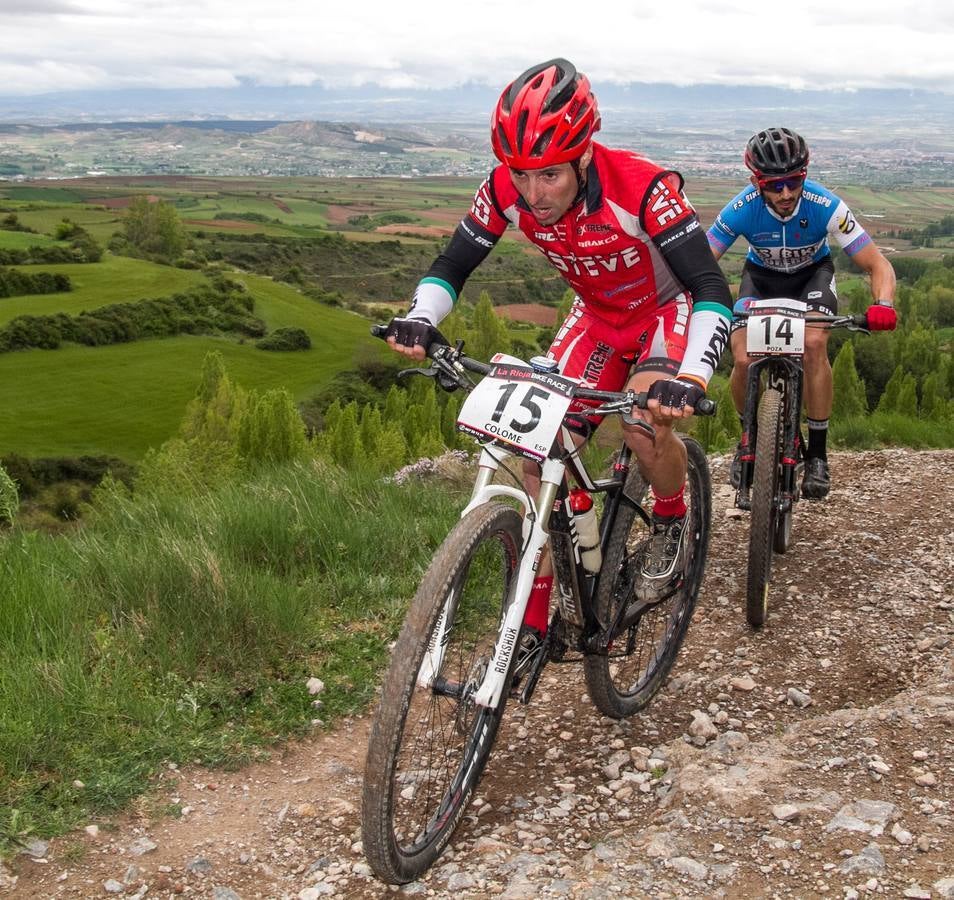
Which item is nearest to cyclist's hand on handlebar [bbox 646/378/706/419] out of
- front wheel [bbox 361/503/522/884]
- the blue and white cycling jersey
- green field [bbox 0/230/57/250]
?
front wheel [bbox 361/503/522/884]

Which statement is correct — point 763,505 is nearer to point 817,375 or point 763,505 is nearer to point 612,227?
point 817,375

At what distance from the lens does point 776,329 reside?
634 cm

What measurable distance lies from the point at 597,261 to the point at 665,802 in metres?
2.45

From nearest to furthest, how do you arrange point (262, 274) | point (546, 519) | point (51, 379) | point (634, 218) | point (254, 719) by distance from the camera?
1. point (546, 519)
2. point (634, 218)
3. point (254, 719)
4. point (51, 379)
5. point (262, 274)

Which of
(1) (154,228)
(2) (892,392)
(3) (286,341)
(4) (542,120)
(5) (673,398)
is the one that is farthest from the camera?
(1) (154,228)

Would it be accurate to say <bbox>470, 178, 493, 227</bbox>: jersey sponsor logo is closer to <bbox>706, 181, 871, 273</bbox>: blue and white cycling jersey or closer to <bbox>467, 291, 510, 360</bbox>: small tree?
<bbox>706, 181, 871, 273</bbox>: blue and white cycling jersey

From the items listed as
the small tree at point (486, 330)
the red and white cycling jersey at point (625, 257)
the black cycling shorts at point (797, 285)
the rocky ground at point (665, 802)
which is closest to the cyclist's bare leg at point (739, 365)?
the black cycling shorts at point (797, 285)

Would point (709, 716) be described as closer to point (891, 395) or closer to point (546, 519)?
point (546, 519)

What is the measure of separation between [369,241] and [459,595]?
133 m

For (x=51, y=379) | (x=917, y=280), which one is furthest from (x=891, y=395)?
(x=51, y=379)

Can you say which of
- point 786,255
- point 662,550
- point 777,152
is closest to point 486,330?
point 786,255

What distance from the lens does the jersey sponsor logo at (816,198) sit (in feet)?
22.4

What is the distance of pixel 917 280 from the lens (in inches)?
4161

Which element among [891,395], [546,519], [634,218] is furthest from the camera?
[891,395]
